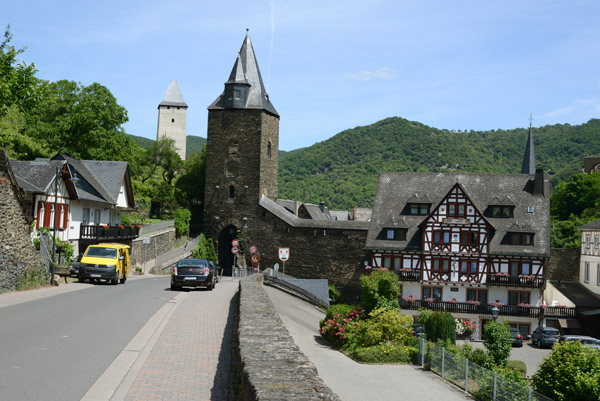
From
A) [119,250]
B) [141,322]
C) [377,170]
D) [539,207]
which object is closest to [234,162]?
[539,207]

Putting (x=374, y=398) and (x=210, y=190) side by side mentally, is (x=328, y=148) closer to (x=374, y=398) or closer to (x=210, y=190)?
(x=210, y=190)

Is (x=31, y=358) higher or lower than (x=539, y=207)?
lower

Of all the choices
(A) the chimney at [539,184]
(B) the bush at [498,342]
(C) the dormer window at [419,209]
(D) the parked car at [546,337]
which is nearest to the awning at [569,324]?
(D) the parked car at [546,337]

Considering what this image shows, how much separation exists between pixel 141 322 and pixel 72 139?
46.3 meters

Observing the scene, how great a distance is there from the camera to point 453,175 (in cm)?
5594

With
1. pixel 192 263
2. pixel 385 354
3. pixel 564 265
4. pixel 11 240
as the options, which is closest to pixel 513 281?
pixel 564 265

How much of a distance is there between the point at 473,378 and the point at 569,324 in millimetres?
31770

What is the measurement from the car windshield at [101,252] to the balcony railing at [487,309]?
25375 mm

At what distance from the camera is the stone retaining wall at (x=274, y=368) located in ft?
19.6

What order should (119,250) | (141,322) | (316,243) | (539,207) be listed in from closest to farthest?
(141,322) → (119,250) → (539,207) → (316,243)

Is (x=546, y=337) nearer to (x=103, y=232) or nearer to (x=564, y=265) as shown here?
(x=564, y=265)

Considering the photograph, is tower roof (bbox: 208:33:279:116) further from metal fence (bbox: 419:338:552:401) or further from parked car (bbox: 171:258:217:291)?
metal fence (bbox: 419:338:552:401)

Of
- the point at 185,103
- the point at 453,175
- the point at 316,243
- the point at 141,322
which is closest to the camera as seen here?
the point at 141,322

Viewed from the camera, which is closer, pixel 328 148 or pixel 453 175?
pixel 453 175
